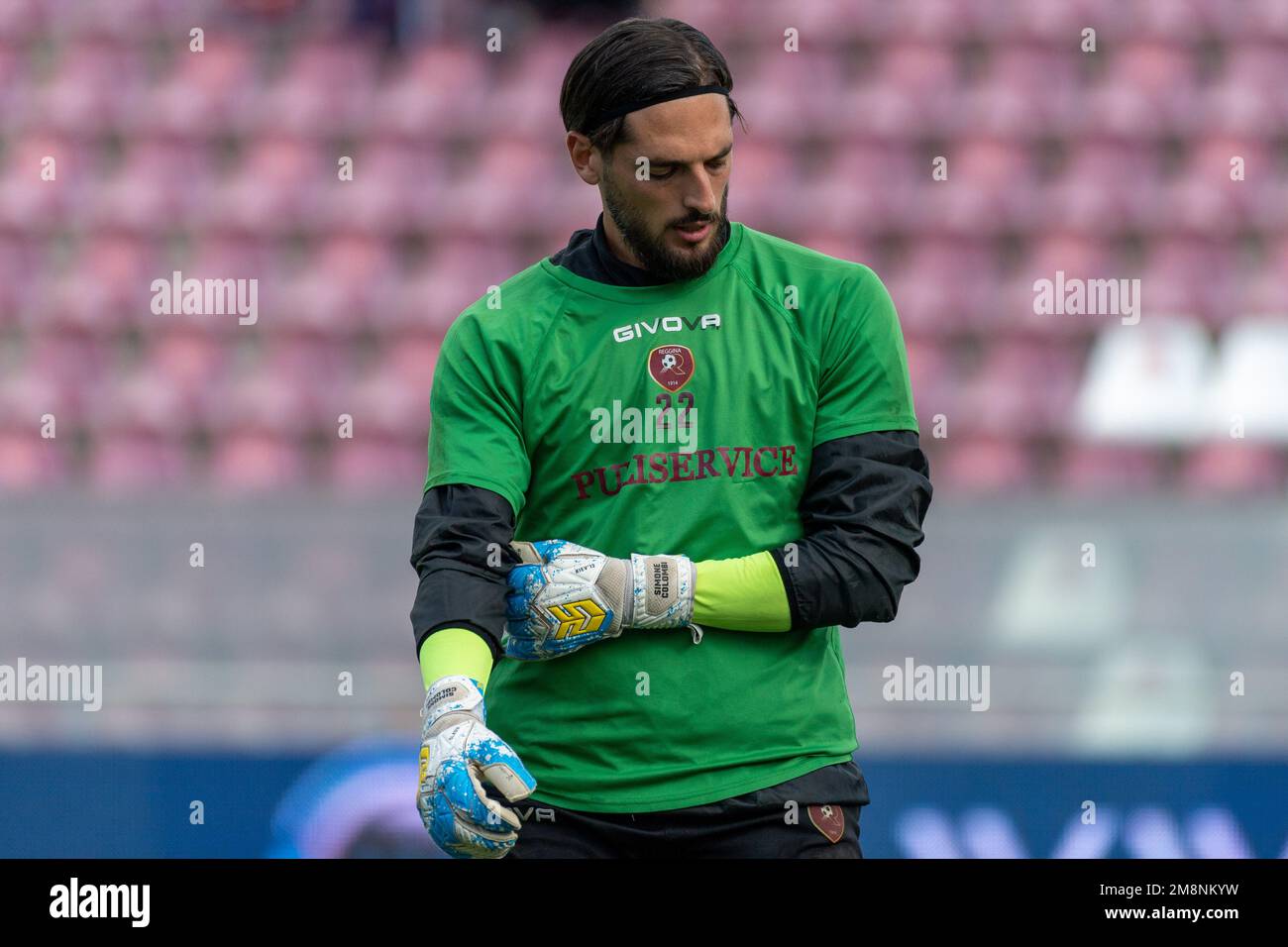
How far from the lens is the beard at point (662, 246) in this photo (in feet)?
7.78

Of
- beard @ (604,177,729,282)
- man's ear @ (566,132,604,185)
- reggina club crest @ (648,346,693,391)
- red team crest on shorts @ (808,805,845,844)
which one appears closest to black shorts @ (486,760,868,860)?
A: red team crest on shorts @ (808,805,845,844)

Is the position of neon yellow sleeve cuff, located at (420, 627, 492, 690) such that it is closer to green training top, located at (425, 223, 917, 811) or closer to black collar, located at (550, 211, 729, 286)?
green training top, located at (425, 223, 917, 811)

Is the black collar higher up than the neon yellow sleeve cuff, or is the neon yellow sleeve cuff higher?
A: the black collar

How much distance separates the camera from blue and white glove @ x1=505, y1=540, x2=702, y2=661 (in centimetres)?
227

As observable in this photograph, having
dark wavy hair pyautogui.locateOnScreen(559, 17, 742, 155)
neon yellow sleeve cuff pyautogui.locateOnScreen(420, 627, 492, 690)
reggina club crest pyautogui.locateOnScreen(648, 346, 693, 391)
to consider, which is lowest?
neon yellow sleeve cuff pyautogui.locateOnScreen(420, 627, 492, 690)

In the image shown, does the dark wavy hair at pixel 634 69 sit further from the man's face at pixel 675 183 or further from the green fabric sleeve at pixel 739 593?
the green fabric sleeve at pixel 739 593

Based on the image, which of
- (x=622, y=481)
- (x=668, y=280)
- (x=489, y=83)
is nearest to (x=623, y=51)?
(x=668, y=280)

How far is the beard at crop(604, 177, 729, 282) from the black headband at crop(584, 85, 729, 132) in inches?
3.4
